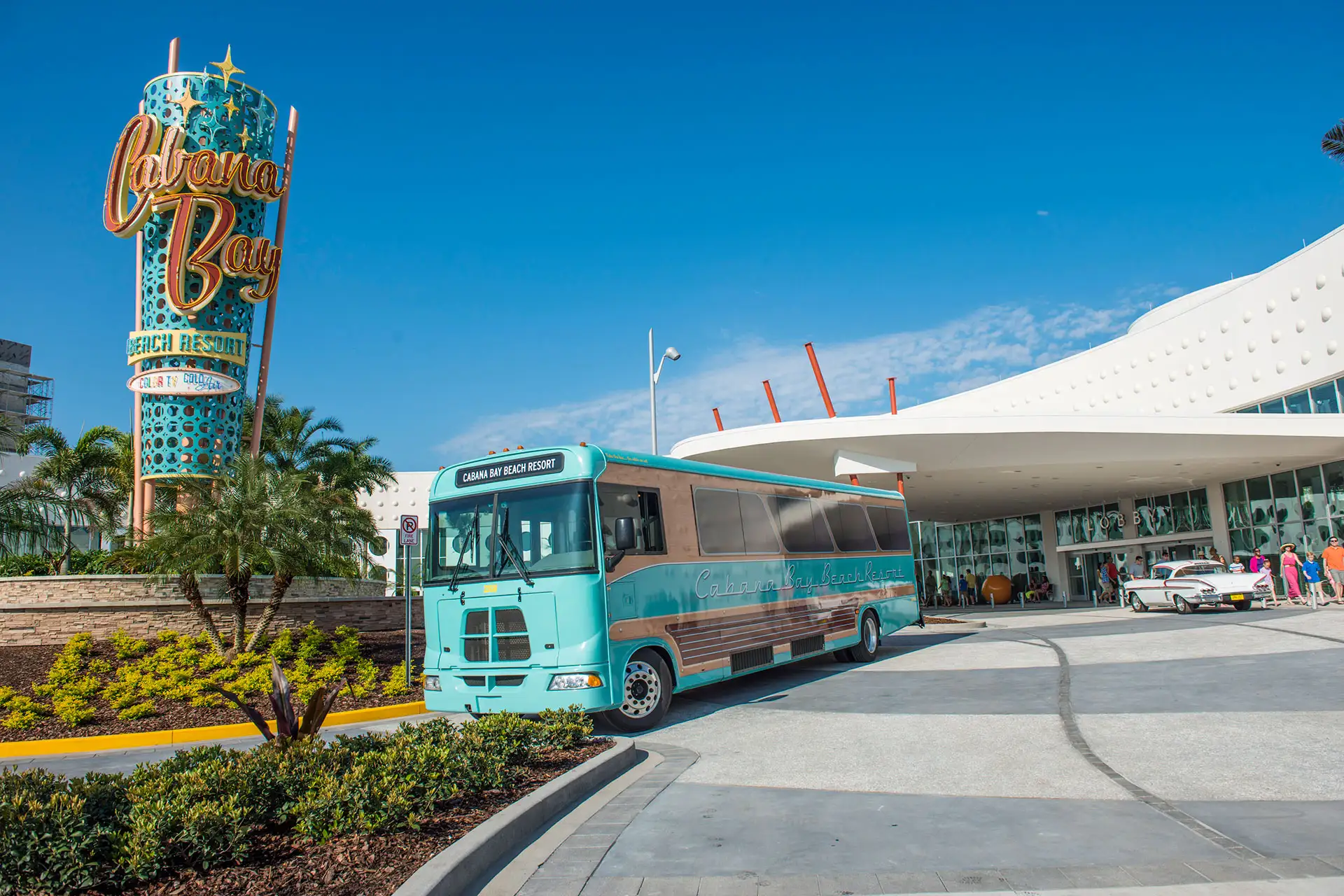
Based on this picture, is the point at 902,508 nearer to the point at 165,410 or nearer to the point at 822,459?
the point at 822,459

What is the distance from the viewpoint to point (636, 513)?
34.1 ft

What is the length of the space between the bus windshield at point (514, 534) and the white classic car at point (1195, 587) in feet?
66.5

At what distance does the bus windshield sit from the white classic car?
20.3m

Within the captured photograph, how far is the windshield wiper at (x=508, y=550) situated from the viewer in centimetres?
977

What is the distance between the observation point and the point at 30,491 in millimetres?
19781

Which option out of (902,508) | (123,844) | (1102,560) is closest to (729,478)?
(902,508)

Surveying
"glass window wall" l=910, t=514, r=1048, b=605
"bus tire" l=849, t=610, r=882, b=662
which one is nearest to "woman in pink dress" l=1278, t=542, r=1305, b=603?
"bus tire" l=849, t=610, r=882, b=662

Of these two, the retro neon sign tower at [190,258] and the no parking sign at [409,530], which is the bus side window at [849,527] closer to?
the no parking sign at [409,530]

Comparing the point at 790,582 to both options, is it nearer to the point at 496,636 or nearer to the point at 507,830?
the point at 496,636

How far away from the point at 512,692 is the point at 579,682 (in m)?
0.90

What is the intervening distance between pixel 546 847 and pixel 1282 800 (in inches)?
194

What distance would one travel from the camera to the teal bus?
377 inches

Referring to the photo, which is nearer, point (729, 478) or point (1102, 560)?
point (729, 478)

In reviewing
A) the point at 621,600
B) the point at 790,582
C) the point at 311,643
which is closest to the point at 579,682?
the point at 621,600
